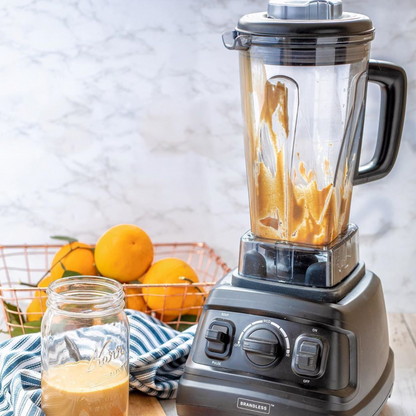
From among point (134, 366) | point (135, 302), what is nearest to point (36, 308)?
point (135, 302)

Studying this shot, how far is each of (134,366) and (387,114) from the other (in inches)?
17.7

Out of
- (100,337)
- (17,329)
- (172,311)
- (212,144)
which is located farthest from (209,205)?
(100,337)

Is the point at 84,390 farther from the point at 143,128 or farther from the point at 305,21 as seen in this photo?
the point at 143,128

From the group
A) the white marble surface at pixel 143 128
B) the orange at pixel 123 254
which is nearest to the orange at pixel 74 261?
the orange at pixel 123 254

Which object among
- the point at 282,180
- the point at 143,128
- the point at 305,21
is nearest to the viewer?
the point at 305,21

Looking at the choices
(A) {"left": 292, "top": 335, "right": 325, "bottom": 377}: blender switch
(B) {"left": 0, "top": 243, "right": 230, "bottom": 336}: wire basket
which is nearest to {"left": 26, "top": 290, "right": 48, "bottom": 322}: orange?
(B) {"left": 0, "top": 243, "right": 230, "bottom": 336}: wire basket

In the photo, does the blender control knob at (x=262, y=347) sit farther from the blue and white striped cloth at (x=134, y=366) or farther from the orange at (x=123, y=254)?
the orange at (x=123, y=254)

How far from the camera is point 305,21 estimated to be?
0.70m

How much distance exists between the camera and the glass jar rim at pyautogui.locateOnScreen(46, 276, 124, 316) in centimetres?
72

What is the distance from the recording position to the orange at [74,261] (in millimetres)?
1072

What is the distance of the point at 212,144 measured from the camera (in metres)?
1.22

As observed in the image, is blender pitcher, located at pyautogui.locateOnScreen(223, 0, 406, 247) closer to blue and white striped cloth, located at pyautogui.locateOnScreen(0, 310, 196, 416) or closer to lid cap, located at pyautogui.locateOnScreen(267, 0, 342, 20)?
lid cap, located at pyautogui.locateOnScreen(267, 0, 342, 20)

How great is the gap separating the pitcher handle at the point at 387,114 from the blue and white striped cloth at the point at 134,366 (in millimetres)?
334

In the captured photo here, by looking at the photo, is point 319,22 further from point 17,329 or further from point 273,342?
point 17,329
